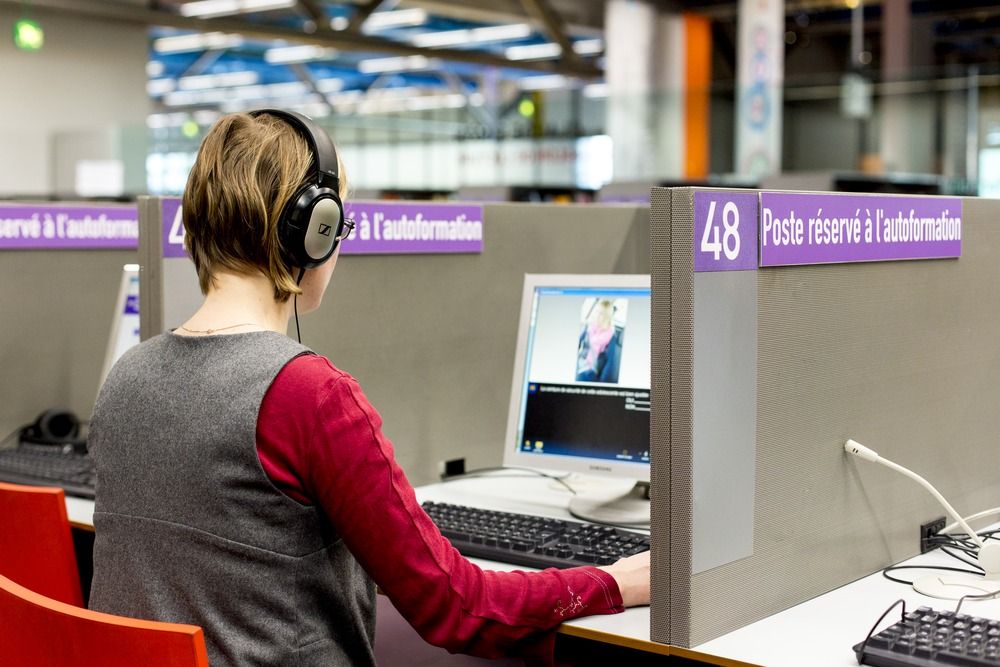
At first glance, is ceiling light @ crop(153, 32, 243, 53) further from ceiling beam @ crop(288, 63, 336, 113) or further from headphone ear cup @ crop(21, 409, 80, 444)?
headphone ear cup @ crop(21, 409, 80, 444)

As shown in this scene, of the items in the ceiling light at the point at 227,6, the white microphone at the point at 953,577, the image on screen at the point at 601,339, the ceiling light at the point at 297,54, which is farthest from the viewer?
the ceiling light at the point at 297,54

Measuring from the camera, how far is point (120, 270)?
3.03 metres

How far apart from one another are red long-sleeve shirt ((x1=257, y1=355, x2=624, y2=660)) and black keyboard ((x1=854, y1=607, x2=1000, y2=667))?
0.44m

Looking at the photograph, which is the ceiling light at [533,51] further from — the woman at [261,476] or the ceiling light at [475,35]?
the woman at [261,476]

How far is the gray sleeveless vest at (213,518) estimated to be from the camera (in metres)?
1.29

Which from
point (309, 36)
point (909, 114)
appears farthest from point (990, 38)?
point (309, 36)

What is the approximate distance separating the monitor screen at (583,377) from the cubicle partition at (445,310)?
24 cm

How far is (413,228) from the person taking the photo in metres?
2.39

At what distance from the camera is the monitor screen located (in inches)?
83.4

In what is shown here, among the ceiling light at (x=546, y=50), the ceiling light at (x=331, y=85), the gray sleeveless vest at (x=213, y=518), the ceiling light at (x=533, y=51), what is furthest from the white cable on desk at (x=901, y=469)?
the ceiling light at (x=331, y=85)

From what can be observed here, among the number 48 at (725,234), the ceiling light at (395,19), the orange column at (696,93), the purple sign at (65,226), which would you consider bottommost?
the number 48 at (725,234)

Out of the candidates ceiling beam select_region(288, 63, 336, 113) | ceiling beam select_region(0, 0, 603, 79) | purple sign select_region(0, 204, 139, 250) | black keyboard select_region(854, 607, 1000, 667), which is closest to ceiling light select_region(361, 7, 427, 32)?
ceiling beam select_region(0, 0, 603, 79)

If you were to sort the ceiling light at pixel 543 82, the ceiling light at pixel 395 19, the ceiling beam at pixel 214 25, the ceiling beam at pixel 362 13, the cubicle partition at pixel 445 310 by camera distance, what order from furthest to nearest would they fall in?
the ceiling light at pixel 543 82
the ceiling light at pixel 395 19
the ceiling beam at pixel 362 13
the ceiling beam at pixel 214 25
the cubicle partition at pixel 445 310

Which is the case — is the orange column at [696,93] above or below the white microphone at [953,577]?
above
